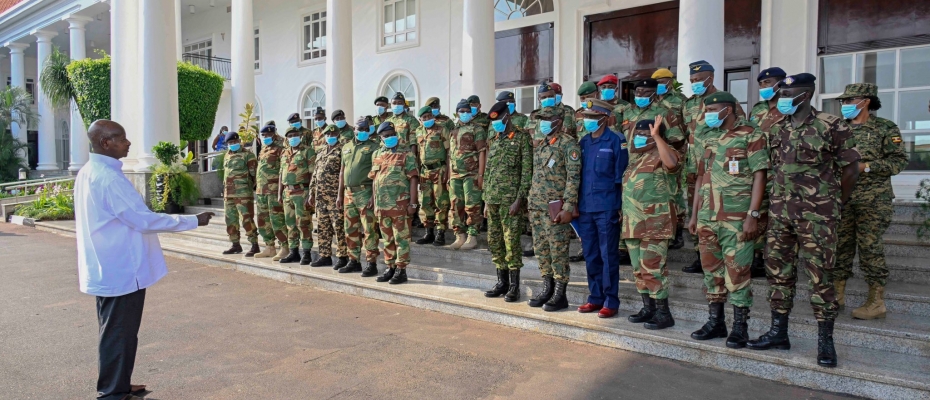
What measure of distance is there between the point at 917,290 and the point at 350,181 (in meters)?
5.59

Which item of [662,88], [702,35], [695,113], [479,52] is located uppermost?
[479,52]

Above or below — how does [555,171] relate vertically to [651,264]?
above

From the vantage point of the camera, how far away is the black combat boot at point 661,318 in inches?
182

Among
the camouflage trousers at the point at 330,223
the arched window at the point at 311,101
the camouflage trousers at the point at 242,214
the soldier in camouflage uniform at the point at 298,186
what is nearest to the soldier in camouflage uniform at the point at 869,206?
the camouflage trousers at the point at 330,223

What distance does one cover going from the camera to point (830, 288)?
383 cm

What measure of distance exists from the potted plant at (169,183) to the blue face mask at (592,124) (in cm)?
994

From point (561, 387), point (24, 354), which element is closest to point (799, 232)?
point (561, 387)

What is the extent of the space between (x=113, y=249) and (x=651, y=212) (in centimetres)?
373

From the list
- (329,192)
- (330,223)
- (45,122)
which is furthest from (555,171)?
(45,122)

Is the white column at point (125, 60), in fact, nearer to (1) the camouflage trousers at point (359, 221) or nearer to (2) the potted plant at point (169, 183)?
(2) the potted plant at point (169, 183)

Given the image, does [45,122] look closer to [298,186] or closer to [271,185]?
[271,185]

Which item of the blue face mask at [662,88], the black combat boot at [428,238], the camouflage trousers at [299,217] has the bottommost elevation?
the black combat boot at [428,238]

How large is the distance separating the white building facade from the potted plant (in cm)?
46

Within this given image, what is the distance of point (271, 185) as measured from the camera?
802 centimetres
